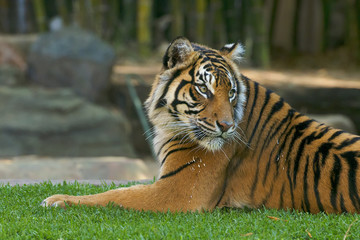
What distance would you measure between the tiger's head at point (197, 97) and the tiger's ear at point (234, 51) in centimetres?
5

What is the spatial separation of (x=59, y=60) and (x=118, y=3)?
3489mm

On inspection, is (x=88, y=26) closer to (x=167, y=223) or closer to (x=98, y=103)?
(x=98, y=103)

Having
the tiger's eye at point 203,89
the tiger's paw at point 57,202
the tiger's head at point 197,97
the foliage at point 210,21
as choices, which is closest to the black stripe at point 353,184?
the tiger's head at point 197,97

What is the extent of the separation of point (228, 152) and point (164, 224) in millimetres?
851

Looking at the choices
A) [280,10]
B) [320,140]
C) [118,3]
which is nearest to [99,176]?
→ [320,140]

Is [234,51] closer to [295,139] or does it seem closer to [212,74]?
[212,74]

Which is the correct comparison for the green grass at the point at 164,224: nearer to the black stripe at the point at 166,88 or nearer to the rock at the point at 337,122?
the black stripe at the point at 166,88

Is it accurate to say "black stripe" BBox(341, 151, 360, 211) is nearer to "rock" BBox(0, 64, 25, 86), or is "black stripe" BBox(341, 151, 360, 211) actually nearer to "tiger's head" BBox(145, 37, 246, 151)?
"tiger's head" BBox(145, 37, 246, 151)

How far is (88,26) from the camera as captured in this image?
13.6 metres

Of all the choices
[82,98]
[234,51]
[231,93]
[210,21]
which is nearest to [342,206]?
[231,93]

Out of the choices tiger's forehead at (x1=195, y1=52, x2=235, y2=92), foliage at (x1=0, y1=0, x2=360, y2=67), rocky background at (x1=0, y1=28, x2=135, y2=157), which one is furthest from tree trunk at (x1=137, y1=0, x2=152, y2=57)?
tiger's forehead at (x1=195, y1=52, x2=235, y2=92)

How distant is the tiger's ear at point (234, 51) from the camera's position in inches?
180

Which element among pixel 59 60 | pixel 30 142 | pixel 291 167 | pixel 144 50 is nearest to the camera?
pixel 291 167

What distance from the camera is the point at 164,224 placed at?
3.67m
